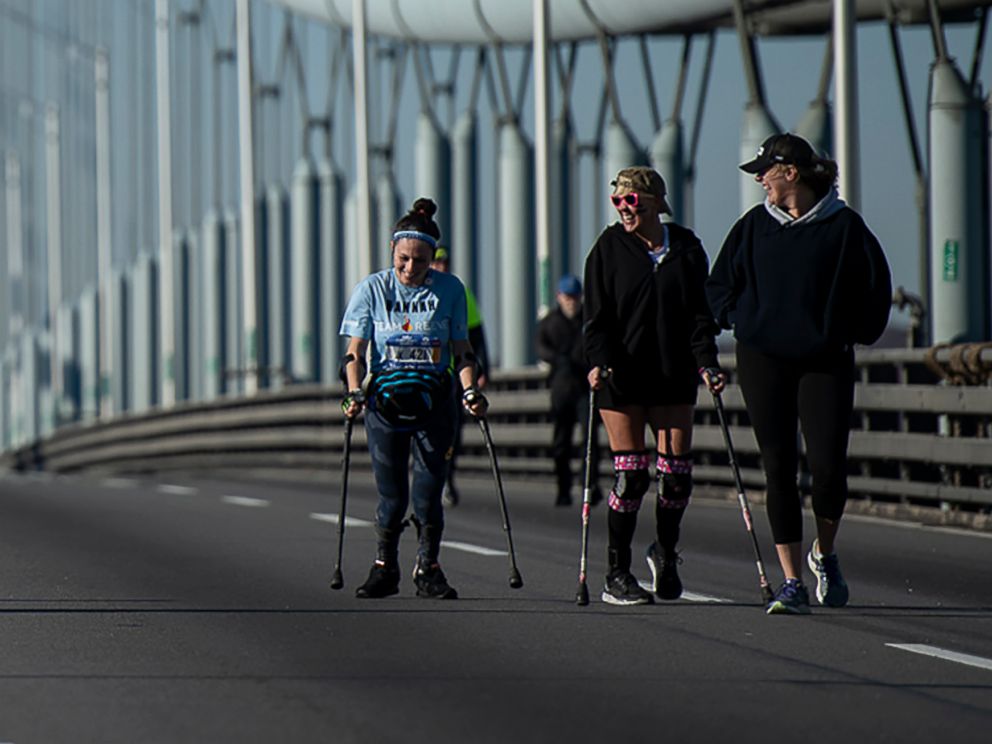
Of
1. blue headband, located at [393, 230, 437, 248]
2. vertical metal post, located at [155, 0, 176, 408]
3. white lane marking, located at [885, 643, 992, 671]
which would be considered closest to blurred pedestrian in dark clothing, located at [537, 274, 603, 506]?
blue headband, located at [393, 230, 437, 248]

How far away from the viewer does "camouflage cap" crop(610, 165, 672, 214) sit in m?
10.2

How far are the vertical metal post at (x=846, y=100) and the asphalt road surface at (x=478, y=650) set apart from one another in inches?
245

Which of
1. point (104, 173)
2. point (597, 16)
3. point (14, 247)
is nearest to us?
point (597, 16)

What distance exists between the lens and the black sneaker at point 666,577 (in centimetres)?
1047

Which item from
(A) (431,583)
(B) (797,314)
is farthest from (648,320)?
(A) (431,583)

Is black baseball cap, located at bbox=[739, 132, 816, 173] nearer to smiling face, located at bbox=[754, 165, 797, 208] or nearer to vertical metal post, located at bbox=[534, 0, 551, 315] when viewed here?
smiling face, located at bbox=[754, 165, 797, 208]

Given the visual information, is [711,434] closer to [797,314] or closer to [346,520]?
[346,520]

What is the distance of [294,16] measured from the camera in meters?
53.1

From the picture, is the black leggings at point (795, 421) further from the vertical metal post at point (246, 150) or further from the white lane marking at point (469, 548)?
the vertical metal post at point (246, 150)

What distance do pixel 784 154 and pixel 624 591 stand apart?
71.2 inches

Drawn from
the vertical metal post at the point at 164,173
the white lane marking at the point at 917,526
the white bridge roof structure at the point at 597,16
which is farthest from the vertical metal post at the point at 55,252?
the white lane marking at the point at 917,526

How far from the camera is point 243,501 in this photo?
20797mm

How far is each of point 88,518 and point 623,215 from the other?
864 cm

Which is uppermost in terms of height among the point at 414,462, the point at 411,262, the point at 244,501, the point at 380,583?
the point at 411,262
